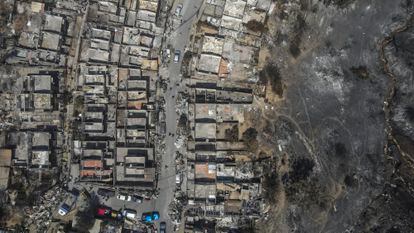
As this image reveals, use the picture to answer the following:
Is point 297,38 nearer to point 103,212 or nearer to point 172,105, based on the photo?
point 172,105

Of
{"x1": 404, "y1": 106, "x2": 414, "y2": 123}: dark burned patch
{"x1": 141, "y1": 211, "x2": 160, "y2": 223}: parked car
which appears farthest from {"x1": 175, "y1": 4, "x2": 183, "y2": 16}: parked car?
{"x1": 404, "y1": 106, "x2": 414, "y2": 123}: dark burned patch

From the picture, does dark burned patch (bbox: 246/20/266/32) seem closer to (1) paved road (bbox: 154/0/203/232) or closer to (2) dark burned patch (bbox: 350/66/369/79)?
(1) paved road (bbox: 154/0/203/232)

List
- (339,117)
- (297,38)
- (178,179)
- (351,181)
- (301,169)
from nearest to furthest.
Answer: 1. (351,181)
2. (301,169)
3. (339,117)
4. (178,179)
5. (297,38)

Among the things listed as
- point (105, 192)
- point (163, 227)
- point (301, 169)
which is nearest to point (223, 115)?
point (301, 169)

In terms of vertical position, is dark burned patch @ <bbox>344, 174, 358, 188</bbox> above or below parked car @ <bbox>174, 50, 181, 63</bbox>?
below

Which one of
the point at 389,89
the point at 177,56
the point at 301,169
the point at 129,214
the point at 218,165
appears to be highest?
the point at 177,56

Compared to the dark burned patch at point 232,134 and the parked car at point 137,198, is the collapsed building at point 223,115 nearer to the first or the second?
the dark burned patch at point 232,134

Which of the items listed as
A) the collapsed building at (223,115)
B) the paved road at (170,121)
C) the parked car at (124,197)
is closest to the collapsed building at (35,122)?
the paved road at (170,121)
